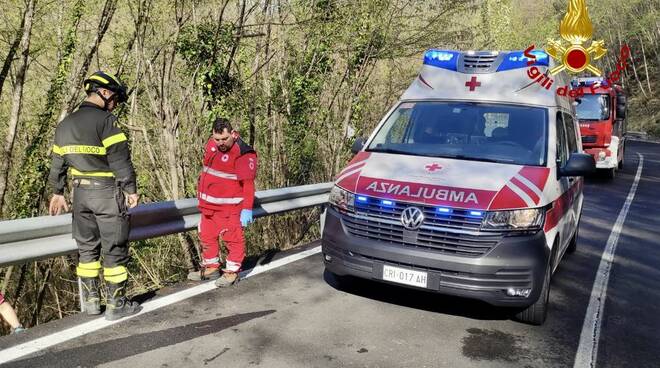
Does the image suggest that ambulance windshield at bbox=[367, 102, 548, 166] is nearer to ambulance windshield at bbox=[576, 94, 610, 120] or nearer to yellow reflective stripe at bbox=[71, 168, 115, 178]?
yellow reflective stripe at bbox=[71, 168, 115, 178]

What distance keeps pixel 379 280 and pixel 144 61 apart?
5.10m

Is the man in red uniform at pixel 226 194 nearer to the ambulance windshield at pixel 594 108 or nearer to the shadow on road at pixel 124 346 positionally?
the shadow on road at pixel 124 346

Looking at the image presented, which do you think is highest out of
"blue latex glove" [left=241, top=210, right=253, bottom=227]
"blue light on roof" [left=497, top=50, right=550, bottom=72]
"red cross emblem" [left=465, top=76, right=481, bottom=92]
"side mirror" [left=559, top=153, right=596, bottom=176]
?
"blue light on roof" [left=497, top=50, right=550, bottom=72]

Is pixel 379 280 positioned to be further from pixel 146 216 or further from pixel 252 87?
pixel 252 87

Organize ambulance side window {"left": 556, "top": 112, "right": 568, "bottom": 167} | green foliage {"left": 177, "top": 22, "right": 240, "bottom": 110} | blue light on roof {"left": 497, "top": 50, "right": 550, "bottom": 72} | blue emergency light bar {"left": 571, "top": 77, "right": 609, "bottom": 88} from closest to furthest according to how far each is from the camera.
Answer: ambulance side window {"left": 556, "top": 112, "right": 568, "bottom": 167} → blue light on roof {"left": 497, "top": 50, "right": 550, "bottom": 72} → green foliage {"left": 177, "top": 22, "right": 240, "bottom": 110} → blue emergency light bar {"left": 571, "top": 77, "right": 609, "bottom": 88}

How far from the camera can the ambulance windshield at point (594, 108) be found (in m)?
16.2

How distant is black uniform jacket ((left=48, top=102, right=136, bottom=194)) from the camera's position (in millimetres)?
3934

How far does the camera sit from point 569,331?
4.41 meters

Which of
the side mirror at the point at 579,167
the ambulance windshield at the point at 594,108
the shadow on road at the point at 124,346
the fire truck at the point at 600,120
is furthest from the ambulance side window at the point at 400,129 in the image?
the ambulance windshield at the point at 594,108

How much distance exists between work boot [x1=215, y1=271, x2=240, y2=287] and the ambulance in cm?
100

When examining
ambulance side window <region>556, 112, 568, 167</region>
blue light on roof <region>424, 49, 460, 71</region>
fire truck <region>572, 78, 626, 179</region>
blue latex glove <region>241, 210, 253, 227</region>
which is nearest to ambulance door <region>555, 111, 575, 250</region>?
ambulance side window <region>556, 112, 568, 167</region>

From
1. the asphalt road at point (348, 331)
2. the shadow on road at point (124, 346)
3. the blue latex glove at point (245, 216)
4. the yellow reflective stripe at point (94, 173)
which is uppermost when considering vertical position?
the yellow reflective stripe at point (94, 173)

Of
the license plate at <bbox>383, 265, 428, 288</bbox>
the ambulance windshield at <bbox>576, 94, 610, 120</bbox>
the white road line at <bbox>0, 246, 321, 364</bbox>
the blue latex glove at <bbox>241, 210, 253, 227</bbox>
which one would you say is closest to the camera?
the white road line at <bbox>0, 246, 321, 364</bbox>

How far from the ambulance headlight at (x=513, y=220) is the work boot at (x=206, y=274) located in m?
2.67
